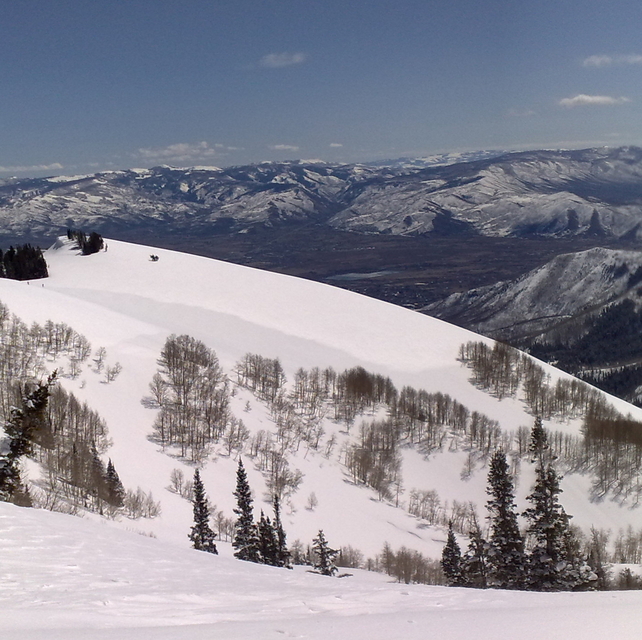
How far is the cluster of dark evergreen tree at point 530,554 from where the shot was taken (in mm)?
25219

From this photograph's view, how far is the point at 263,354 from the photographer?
70.9m

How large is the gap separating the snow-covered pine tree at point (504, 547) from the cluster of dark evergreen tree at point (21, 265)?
83.6 metres

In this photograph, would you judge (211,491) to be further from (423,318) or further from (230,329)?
(423,318)

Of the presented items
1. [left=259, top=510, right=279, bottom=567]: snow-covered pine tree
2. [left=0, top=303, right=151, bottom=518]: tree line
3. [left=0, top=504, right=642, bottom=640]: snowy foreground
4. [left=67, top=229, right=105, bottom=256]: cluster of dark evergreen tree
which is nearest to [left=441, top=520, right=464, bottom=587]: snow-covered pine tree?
[left=259, top=510, right=279, bottom=567]: snow-covered pine tree

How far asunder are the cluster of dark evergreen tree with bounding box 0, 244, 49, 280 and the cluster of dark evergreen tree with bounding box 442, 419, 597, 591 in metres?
82.8

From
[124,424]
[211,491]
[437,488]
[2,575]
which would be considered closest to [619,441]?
[437,488]

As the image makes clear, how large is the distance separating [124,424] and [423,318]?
6226 cm

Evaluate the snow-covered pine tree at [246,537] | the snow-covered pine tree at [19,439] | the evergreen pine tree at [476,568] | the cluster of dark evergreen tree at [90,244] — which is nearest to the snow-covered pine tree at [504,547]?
the evergreen pine tree at [476,568]

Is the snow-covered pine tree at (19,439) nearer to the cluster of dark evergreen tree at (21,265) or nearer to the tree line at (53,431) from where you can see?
the tree line at (53,431)

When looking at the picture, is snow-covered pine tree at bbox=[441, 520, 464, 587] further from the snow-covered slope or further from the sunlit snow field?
the snow-covered slope

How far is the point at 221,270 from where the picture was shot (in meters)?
102

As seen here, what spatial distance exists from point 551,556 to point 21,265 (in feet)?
293

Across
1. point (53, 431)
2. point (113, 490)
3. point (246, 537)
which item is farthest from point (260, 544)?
point (53, 431)

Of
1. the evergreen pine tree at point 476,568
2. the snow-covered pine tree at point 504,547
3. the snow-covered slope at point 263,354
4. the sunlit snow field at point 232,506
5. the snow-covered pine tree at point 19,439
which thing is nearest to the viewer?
the sunlit snow field at point 232,506
